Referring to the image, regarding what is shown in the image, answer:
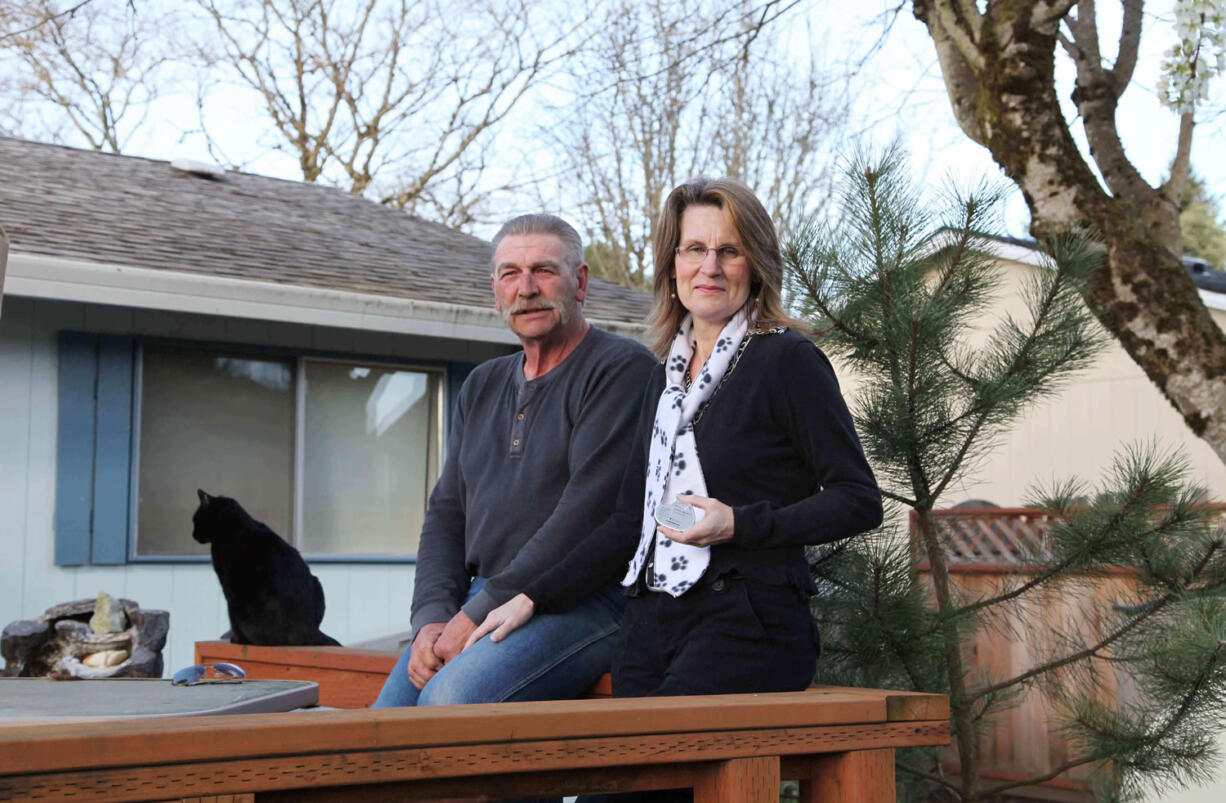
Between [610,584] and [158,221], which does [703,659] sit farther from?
[158,221]

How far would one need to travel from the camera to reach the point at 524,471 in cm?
275

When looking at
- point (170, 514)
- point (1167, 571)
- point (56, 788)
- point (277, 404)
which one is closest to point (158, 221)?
point (277, 404)

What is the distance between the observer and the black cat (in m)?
4.05

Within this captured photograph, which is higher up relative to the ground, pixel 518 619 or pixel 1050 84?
pixel 1050 84

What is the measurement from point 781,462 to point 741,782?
0.56 m

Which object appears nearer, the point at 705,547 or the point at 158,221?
the point at 705,547

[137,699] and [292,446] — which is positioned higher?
[292,446]

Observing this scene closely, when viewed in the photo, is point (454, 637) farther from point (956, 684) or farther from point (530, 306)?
point (956, 684)

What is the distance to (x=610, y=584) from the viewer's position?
2652 mm

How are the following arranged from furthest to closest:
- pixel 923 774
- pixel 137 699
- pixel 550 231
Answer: pixel 923 774 → pixel 550 231 → pixel 137 699

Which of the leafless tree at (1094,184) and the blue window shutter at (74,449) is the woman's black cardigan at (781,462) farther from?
the blue window shutter at (74,449)

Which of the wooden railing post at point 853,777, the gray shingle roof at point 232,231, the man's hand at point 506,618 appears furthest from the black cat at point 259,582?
the wooden railing post at point 853,777

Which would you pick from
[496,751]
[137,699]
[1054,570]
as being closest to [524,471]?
[137,699]

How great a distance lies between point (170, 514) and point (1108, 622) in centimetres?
471
